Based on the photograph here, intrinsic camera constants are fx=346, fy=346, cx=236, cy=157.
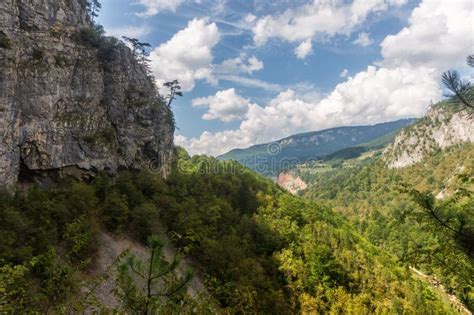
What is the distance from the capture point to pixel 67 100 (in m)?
38.4

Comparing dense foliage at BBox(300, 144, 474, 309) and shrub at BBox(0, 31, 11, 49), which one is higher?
shrub at BBox(0, 31, 11, 49)

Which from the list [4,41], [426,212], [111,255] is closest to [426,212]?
[426,212]

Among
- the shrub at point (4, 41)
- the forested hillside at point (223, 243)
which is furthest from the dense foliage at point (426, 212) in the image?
the shrub at point (4, 41)

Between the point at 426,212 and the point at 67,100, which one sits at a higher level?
the point at 67,100

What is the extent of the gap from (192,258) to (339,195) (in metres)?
165

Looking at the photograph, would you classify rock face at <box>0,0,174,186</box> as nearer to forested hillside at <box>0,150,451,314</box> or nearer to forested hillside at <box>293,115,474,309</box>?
forested hillside at <box>0,150,451,314</box>

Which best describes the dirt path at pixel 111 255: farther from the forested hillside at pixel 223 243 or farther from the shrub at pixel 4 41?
the shrub at pixel 4 41

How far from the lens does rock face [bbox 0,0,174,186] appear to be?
32.4 m

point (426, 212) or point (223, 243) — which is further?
point (223, 243)

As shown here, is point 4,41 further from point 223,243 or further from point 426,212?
point 426,212

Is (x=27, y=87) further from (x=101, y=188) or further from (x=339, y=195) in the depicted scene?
(x=339, y=195)

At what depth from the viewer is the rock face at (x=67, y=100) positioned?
106 feet

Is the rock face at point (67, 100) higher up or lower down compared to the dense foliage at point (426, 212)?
higher up

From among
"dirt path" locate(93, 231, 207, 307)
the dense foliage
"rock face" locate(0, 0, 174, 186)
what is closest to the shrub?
"rock face" locate(0, 0, 174, 186)
